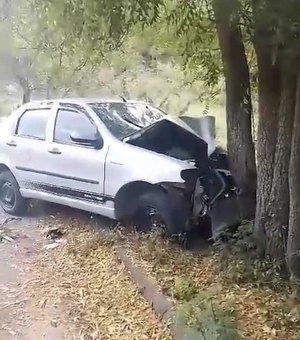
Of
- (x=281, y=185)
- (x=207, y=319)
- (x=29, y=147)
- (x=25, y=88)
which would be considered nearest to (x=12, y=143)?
(x=29, y=147)

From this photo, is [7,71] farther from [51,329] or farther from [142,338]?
[142,338]

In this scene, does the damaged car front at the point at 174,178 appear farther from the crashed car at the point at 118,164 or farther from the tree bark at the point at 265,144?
the tree bark at the point at 265,144

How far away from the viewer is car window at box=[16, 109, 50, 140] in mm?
4617

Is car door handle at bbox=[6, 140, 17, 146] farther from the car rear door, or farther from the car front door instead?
the car front door

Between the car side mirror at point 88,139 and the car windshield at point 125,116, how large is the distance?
0.11m

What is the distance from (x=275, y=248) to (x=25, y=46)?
186cm

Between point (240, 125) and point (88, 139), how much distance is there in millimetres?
1131

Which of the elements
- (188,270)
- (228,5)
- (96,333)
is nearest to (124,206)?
(188,270)

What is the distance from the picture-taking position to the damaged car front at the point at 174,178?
378 centimetres

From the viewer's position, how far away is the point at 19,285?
3357mm

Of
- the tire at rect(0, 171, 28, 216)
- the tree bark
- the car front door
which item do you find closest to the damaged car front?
the car front door

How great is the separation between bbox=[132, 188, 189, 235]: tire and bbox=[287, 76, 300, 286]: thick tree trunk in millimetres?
893

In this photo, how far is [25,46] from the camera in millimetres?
3607

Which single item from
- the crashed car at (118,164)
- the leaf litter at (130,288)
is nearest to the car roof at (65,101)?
the crashed car at (118,164)
